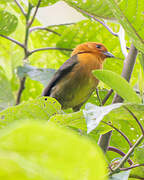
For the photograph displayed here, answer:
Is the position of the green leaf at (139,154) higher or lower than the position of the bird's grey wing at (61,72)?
higher

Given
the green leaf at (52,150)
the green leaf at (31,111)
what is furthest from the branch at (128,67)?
the green leaf at (52,150)

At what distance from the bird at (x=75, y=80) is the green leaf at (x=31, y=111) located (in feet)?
3.98

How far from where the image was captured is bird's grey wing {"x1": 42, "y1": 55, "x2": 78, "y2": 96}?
6.73 feet

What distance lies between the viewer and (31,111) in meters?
0.73

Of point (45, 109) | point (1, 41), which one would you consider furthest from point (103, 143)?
point (1, 41)

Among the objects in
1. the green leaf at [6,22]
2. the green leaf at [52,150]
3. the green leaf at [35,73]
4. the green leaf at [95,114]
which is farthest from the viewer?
the green leaf at [35,73]

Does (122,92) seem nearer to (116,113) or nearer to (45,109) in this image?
(116,113)

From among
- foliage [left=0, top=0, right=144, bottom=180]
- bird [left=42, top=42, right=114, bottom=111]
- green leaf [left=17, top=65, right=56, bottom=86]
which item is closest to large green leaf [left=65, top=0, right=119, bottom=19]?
foliage [left=0, top=0, right=144, bottom=180]

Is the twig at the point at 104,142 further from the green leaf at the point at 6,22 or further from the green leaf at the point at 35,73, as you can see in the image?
the green leaf at the point at 35,73

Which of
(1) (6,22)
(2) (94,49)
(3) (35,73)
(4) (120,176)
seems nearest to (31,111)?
(4) (120,176)

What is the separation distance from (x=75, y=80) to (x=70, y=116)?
150cm

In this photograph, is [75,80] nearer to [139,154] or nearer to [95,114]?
[139,154]

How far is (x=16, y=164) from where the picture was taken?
20cm

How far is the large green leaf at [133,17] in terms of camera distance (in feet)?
2.48
